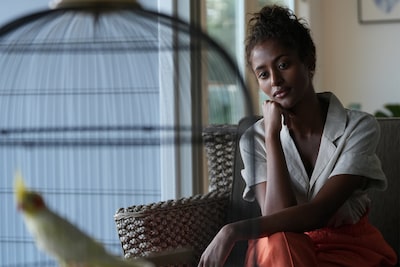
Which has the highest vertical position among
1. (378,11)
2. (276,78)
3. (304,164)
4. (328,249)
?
(378,11)

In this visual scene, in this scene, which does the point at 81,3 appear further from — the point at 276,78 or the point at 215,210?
the point at 215,210

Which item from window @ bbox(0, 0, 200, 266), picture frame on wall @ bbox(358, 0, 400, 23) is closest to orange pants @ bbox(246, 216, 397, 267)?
window @ bbox(0, 0, 200, 266)

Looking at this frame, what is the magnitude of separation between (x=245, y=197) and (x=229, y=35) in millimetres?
1677

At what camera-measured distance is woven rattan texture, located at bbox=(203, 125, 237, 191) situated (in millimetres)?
2330

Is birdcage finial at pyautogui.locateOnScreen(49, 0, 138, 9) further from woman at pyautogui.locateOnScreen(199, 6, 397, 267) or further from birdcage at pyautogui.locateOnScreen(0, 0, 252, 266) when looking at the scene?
woman at pyautogui.locateOnScreen(199, 6, 397, 267)

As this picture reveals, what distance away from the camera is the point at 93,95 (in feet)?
5.38

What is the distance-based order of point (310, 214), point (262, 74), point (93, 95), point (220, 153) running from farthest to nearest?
point (220, 153) < point (262, 74) < point (310, 214) < point (93, 95)

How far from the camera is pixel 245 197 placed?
88.9 inches

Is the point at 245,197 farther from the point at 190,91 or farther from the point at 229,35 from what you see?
the point at 229,35

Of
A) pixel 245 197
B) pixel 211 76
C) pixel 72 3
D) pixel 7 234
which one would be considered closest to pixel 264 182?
pixel 245 197

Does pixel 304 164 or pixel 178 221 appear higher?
pixel 304 164

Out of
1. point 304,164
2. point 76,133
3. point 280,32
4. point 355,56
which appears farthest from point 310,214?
point 355,56

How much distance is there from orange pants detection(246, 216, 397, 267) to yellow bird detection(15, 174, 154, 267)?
0.83 meters

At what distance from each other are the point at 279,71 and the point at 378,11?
367 cm
